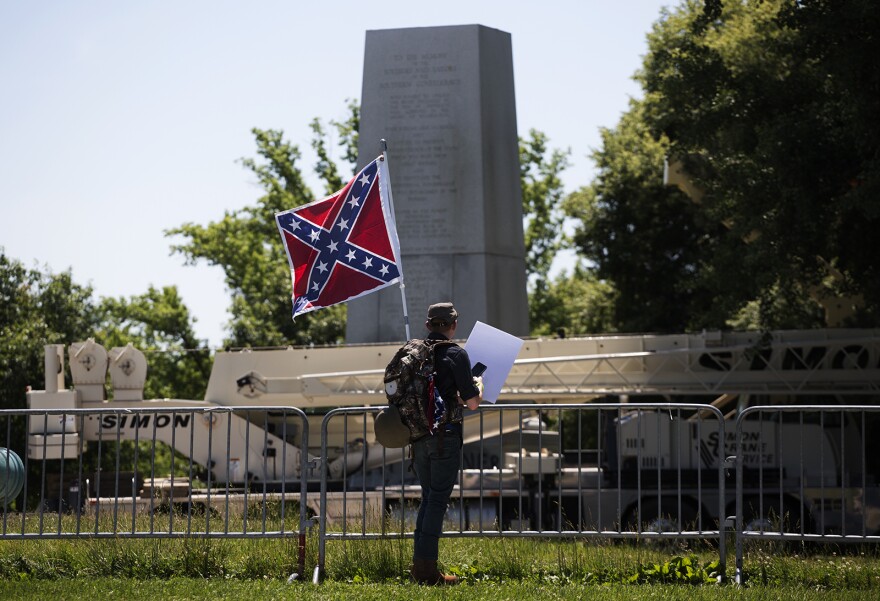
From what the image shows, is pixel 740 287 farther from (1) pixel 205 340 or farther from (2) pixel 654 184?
(1) pixel 205 340

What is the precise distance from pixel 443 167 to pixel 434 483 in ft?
45.4

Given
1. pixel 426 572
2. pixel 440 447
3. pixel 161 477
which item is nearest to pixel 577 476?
pixel 161 477

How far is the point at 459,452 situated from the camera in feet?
28.6

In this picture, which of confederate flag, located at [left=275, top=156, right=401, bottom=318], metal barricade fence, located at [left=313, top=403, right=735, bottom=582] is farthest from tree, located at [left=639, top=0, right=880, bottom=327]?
confederate flag, located at [left=275, top=156, right=401, bottom=318]

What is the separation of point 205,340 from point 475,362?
3435cm

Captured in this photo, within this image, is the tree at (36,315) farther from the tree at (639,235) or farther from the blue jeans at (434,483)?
the blue jeans at (434,483)

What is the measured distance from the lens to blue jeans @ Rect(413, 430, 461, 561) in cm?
843

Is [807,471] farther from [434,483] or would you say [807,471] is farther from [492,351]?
[434,483]

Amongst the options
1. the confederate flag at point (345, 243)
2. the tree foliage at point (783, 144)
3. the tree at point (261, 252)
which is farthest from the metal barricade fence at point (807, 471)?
the tree at point (261, 252)

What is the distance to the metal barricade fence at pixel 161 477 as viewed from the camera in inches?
369

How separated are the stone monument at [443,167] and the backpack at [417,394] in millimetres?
13089

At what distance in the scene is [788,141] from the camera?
18.4 metres

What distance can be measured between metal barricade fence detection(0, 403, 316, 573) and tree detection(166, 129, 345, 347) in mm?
4945

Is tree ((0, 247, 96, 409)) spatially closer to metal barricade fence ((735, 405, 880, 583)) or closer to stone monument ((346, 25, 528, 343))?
stone monument ((346, 25, 528, 343))
